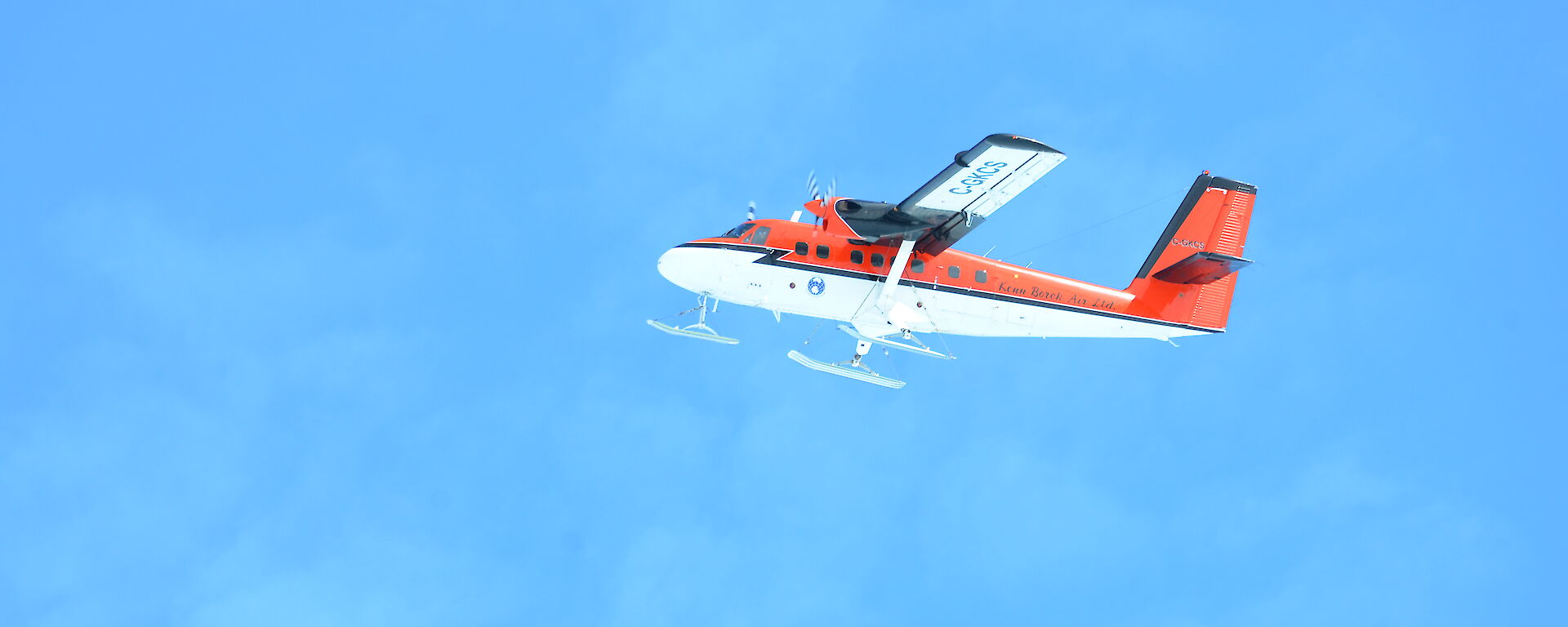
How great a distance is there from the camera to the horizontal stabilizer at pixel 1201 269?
27.0 m

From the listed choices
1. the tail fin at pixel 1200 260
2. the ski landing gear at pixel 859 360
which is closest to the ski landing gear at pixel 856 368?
the ski landing gear at pixel 859 360

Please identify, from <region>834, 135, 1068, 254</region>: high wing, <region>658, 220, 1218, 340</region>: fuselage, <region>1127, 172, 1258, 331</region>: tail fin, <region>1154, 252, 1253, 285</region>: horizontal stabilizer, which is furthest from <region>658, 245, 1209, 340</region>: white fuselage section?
<region>1154, 252, 1253, 285</region>: horizontal stabilizer

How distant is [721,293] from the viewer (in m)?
24.5

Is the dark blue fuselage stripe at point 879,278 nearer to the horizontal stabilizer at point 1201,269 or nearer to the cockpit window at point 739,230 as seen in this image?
the cockpit window at point 739,230

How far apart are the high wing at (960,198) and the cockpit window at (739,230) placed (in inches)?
70.9

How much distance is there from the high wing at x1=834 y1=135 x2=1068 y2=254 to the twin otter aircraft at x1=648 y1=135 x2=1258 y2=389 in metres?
0.03

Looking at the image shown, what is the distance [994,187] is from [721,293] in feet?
18.3

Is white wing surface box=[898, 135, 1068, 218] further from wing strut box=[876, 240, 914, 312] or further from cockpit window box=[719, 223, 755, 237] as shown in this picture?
cockpit window box=[719, 223, 755, 237]

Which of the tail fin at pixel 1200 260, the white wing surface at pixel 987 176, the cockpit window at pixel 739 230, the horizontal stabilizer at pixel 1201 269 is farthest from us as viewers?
the tail fin at pixel 1200 260

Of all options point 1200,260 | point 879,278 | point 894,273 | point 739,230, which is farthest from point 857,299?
point 1200,260

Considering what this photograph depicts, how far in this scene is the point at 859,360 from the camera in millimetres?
25750

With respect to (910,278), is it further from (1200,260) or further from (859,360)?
(1200,260)

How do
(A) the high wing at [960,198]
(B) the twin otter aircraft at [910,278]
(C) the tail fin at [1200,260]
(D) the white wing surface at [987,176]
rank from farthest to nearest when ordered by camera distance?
(C) the tail fin at [1200,260] < (B) the twin otter aircraft at [910,278] < (A) the high wing at [960,198] < (D) the white wing surface at [987,176]

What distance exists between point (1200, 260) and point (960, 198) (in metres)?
6.87
